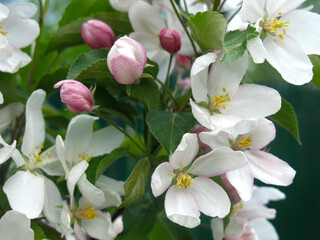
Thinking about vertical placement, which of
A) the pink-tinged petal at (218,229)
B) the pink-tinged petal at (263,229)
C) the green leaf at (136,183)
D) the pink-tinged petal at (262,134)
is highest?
the pink-tinged petal at (262,134)

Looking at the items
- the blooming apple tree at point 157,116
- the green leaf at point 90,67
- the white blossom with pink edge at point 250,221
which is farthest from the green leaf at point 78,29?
the white blossom with pink edge at point 250,221

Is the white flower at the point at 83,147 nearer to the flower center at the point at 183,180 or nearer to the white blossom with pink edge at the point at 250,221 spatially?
the flower center at the point at 183,180

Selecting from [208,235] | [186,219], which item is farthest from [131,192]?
[208,235]

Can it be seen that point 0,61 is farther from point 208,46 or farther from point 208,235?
point 208,235

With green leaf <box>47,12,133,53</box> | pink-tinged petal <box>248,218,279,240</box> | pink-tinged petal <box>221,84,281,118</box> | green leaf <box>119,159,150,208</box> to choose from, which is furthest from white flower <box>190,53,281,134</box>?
pink-tinged petal <box>248,218,279,240</box>

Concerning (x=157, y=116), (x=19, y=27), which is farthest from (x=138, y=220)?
(x=19, y=27)

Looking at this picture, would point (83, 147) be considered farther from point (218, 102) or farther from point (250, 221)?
point (250, 221)
